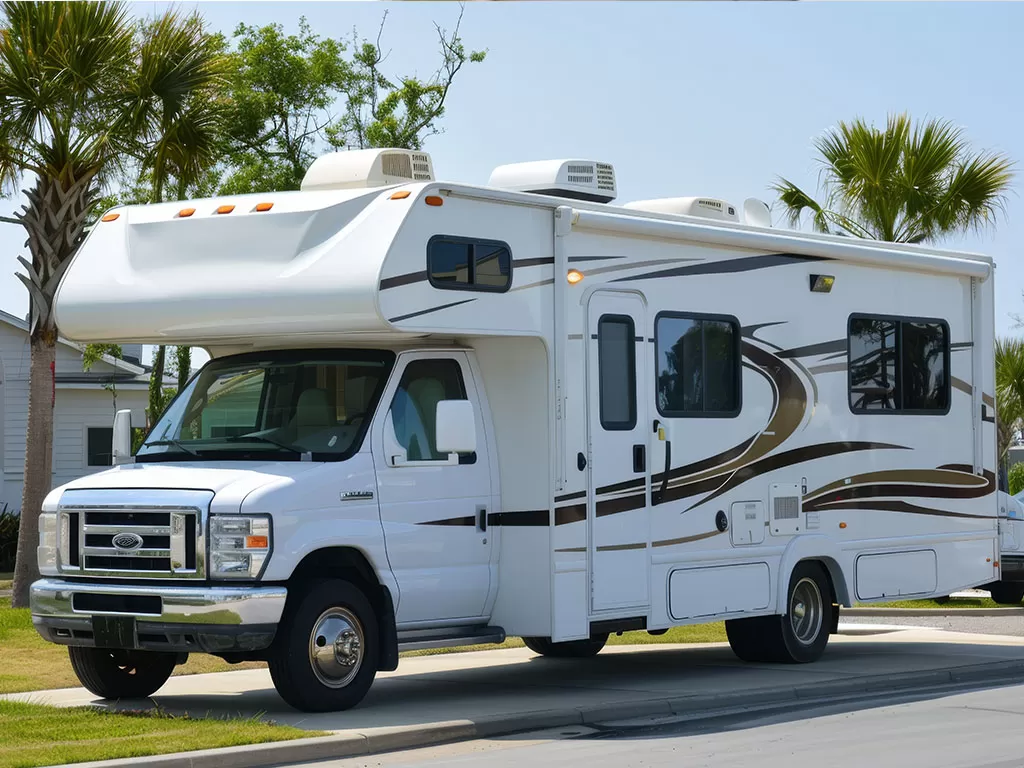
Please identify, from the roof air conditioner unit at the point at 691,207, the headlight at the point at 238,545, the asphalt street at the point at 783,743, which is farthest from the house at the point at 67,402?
the asphalt street at the point at 783,743

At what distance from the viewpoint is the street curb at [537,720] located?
9125 millimetres

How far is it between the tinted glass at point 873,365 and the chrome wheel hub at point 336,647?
17.1 ft

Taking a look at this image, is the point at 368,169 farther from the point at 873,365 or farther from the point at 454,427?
the point at 873,365

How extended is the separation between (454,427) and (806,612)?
451 centimetres

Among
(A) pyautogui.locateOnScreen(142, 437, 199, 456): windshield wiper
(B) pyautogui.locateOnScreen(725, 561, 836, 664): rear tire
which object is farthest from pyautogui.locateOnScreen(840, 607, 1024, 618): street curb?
(A) pyautogui.locateOnScreen(142, 437, 199, 456): windshield wiper

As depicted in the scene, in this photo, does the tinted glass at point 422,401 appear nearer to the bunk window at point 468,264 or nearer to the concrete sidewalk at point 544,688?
the bunk window at point 468,264

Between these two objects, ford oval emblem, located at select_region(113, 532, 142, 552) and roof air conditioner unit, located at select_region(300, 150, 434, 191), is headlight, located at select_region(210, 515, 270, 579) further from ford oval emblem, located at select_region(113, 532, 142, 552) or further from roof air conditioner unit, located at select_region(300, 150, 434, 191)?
roof air conditioner unit, located at select_region(300, 150, 434, 191)

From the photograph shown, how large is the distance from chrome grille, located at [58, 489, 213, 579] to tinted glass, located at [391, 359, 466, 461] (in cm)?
148

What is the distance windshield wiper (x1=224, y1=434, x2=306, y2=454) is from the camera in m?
10.7

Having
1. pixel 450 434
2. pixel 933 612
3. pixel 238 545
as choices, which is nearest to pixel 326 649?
pixel 238 545

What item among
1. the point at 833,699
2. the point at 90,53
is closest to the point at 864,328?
the point at 833,699

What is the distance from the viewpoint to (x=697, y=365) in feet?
41.5

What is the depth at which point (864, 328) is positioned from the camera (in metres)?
14.1

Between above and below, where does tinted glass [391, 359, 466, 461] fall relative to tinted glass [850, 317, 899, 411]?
below
